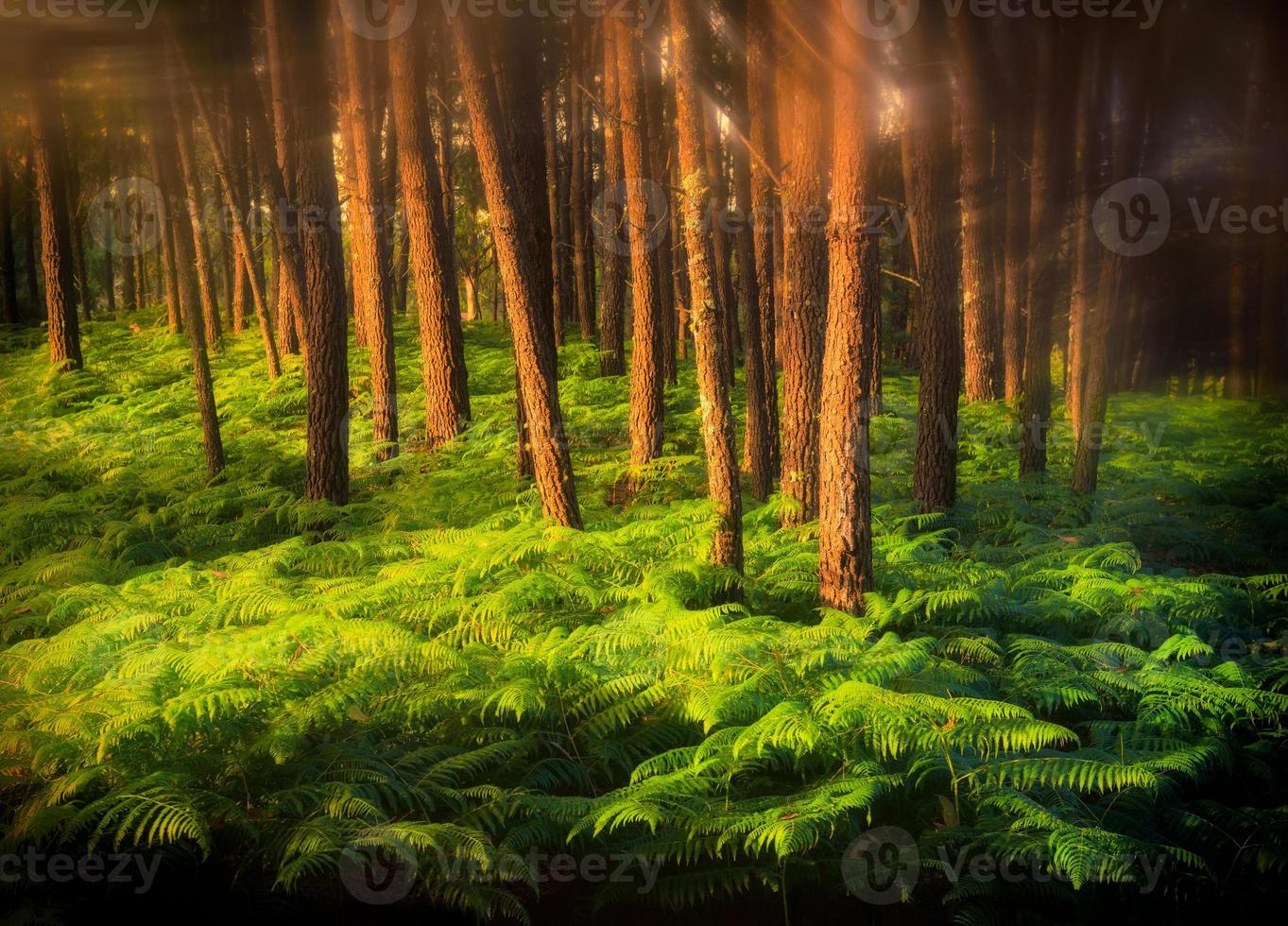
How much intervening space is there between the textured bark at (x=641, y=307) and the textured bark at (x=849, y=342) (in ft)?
16.0

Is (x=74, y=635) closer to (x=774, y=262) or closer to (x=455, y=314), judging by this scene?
(x=455, y=314)

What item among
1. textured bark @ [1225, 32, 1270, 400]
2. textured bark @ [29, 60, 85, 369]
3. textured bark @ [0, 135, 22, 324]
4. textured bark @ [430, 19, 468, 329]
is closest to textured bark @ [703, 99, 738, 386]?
textured bark @ [430, 19, 468, 329]

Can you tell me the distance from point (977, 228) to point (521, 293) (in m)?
12.5

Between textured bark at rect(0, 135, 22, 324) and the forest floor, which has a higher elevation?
textured bark at rect(0, 135, 22, 324)

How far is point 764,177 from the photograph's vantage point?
11.0 meters

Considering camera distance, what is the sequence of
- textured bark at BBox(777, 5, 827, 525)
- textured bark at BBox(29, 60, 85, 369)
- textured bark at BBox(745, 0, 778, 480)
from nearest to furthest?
textured bark at BBox(777, 5, 827, 525) → textured bark at BBox(745, 0, 778, 480) → textured bark at BBox(29, 60, 85, 369)

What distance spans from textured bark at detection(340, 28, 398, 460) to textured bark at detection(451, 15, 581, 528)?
4.72 m

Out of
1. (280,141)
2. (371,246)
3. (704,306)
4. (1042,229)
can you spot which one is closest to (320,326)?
(371,246)

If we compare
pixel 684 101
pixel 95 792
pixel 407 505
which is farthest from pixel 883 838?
pixel 407 505

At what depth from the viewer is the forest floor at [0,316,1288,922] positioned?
13.3 feet

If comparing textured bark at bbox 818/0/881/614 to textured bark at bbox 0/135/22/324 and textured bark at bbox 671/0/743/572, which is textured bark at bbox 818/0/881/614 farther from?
textured bark at bbox 0/135/22/324

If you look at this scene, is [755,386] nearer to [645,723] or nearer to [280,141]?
[645,723]

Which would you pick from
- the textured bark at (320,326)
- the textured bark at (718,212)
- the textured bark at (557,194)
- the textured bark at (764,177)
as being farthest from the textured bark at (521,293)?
the textured bark at (557,194)

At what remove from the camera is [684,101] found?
735 centimetres
